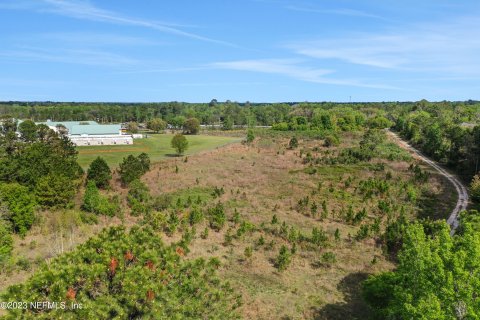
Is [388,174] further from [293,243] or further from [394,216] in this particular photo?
[293,243]

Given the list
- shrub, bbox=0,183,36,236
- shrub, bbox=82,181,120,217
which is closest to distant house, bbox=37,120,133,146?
shrub, bbox=82,181,120,217

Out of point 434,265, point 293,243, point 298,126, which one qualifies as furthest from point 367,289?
point 298,126

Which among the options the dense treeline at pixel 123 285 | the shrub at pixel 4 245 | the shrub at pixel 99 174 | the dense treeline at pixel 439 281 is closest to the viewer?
the dense treeline at pixel 123 285

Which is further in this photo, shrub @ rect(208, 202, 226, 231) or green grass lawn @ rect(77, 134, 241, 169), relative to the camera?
green grass lawn @ rect(77, 134, 241, 169)

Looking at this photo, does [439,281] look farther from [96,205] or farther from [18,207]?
[18,207]

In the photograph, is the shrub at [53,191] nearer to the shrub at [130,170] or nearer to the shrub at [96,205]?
the shrub at [96,205]

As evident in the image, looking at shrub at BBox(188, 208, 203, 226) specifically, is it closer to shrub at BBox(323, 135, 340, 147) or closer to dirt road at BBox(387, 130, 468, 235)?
dirt road at BBox(387, 130, 468, 235)

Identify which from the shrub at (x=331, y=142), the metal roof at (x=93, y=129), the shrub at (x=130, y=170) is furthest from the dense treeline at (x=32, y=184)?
the shrub at (x=331, y=142)

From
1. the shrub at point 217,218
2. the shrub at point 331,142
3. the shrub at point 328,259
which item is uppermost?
the shrub at point 331,142

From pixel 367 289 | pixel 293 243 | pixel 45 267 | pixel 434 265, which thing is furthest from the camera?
pixel 293 243

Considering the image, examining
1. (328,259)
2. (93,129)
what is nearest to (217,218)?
(328,259)

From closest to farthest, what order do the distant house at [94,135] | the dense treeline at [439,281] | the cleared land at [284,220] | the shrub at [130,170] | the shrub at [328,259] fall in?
the dense treeline at [439,281], the cleared land at [284,220], the shrub at [328,259], the shrub at [130,170], the distant house at [94,135]
